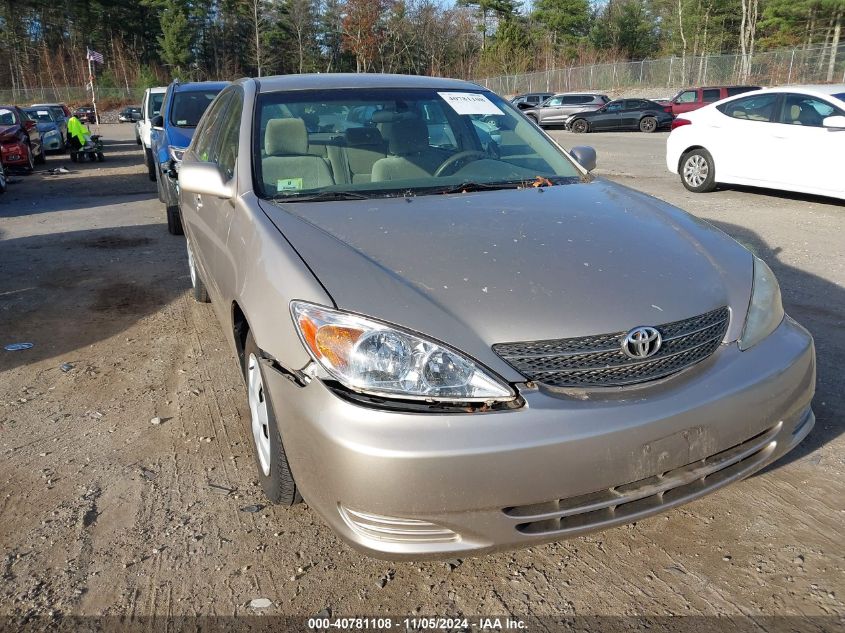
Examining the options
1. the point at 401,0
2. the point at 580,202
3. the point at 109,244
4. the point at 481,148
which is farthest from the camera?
the point at 401,0

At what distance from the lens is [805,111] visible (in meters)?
9.46

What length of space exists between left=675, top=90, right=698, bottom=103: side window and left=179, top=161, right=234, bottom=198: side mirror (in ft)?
93.9

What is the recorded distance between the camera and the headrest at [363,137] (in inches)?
149

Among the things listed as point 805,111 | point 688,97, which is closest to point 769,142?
point 805,111

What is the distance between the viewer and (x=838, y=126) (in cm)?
880

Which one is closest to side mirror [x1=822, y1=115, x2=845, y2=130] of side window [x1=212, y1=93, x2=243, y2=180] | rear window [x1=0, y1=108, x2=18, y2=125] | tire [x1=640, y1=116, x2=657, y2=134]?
side window [x1=212, y1=93, x2=243, y2=180]

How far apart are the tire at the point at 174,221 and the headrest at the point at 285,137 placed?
5188 millimetres

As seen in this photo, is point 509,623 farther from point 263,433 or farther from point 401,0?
point 401,0

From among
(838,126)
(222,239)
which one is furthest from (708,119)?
(222,239)

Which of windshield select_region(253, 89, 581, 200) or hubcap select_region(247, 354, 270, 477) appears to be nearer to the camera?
hubcap select_region(247, 354, 270, 477)

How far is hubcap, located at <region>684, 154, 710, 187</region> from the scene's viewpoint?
35.2 feet

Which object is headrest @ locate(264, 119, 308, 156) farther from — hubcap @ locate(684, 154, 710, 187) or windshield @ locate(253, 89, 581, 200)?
hubcap @ locate(684, 154, 710, 187)

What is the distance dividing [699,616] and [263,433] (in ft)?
5.74

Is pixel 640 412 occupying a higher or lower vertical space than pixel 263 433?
higher
